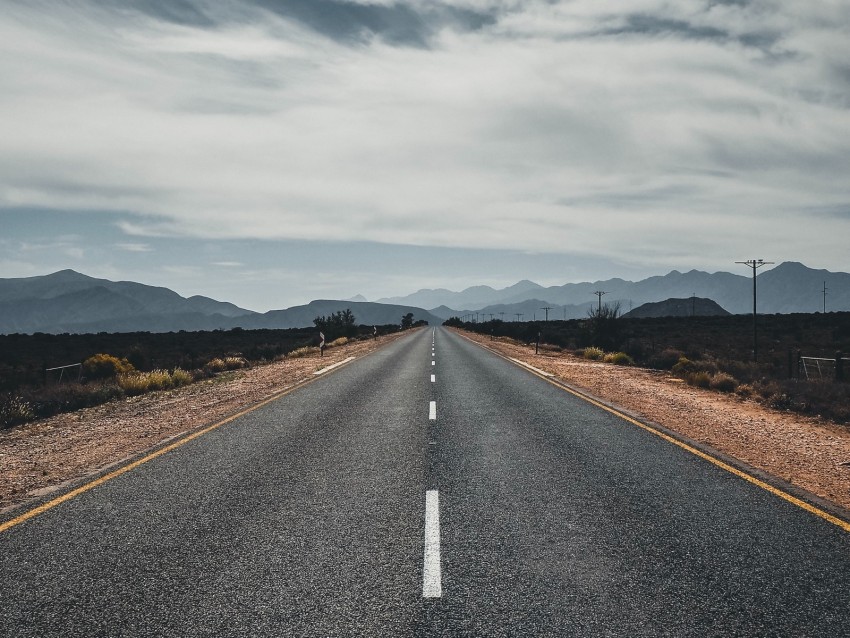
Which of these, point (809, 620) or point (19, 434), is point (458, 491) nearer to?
point (809, 620)

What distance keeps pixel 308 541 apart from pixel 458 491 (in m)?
2.01

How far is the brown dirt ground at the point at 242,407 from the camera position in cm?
743

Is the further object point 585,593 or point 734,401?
point 734,401

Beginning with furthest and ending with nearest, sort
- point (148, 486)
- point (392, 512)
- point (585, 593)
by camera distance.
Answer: point (148, 486)
point (392, 512)
point (585, 593)

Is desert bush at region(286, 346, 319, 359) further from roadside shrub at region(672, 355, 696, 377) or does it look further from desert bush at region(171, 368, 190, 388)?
roadside shrub at region(672, 355, 696, 377)

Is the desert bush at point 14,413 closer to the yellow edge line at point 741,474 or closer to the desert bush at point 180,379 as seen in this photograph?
the desert bush at point 180,379

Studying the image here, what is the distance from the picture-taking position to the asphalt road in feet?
11.8

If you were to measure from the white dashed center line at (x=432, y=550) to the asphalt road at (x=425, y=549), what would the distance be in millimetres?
22

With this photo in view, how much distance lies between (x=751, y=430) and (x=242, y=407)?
10372 mm

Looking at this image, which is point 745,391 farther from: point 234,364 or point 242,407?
point 234,364

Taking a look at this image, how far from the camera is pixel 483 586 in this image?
13.2 ft

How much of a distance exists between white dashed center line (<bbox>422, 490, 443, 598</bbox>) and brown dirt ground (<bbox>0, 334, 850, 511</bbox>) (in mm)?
4206

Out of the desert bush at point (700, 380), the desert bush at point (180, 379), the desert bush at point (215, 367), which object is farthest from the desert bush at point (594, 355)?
the desert bush at point (180, 379)

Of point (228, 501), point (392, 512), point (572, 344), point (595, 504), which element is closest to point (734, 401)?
point (595, 504)
